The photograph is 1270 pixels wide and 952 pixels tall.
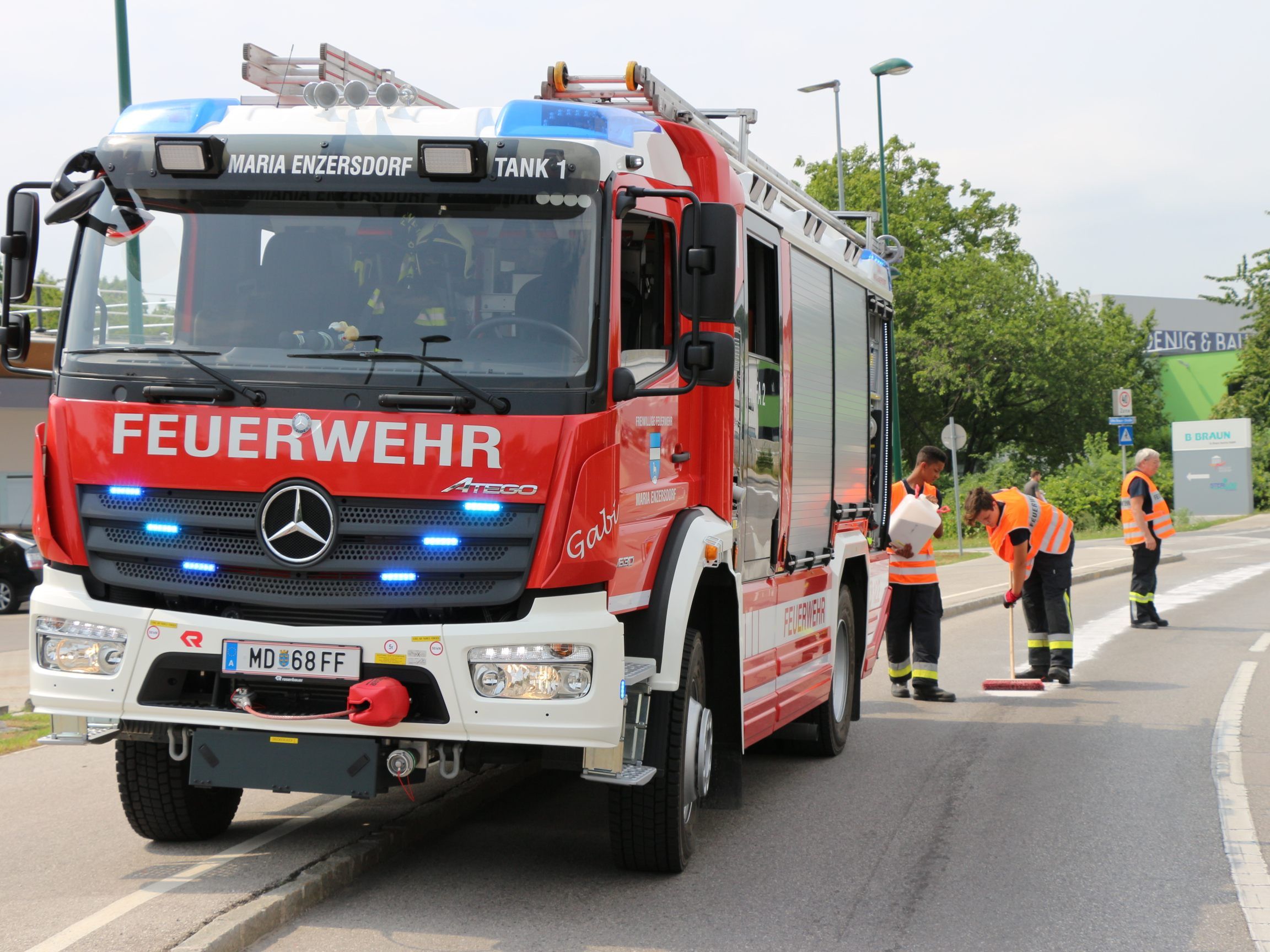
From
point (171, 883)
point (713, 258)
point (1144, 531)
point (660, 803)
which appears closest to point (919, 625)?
point (660, 803)

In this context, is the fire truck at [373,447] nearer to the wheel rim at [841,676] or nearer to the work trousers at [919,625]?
the wheel rim at [841,676]

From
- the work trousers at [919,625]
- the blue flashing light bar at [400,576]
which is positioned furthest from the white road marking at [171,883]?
the work trousers at [919,625]

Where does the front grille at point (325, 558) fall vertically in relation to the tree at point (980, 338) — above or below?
below

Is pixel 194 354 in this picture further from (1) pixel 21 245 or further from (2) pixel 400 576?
(2) pixel 400 576

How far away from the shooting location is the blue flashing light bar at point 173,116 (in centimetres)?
562

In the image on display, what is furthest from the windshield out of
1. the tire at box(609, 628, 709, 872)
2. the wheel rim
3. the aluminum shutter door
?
the wheel rim

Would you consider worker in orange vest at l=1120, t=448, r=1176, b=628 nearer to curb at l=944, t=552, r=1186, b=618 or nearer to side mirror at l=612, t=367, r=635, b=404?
curb at l=944, t=552, r=1186, b=618

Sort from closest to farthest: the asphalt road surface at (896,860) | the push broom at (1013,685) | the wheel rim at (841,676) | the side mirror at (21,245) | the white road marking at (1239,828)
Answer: the asphalt road surface at (896,860) < the white road marking at (1239,828) < the side mirror at (21,245) < the wheel rim at (841,676) < the push broom at (1013,685)

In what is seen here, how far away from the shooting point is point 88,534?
5.30 m

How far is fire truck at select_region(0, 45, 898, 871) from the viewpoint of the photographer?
5062 millimetres

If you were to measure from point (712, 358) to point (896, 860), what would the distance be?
2.32m

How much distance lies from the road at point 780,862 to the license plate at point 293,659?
0.76 metres

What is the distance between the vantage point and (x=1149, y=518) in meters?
16.4

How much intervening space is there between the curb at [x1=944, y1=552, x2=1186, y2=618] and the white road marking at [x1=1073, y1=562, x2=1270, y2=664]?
1.25m
